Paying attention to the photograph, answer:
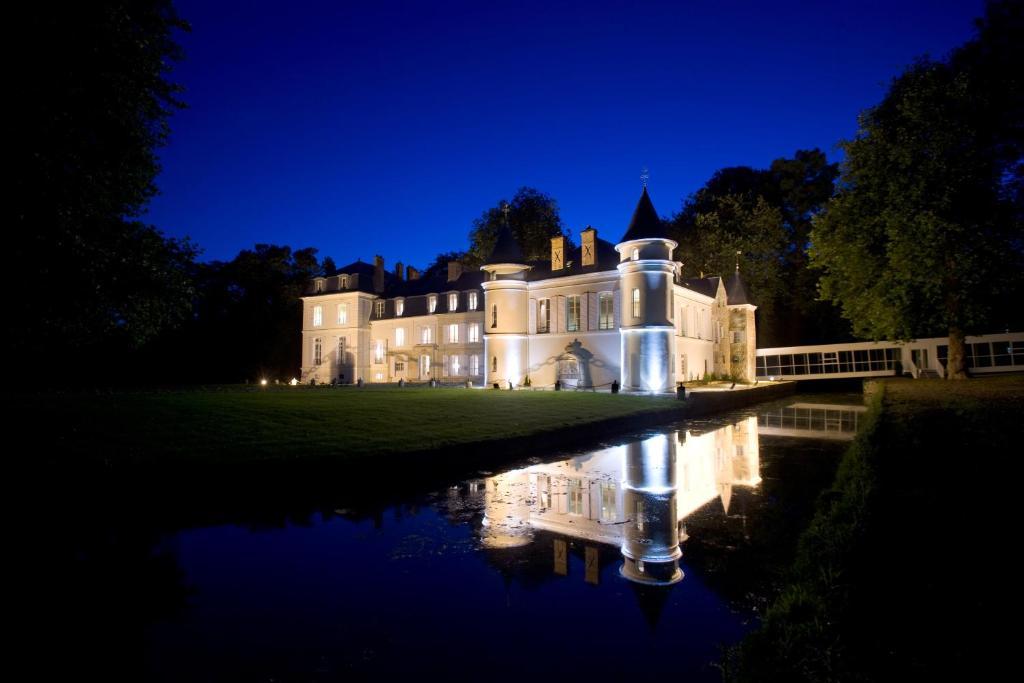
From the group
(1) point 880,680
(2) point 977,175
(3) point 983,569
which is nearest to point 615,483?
(3) point 983,569

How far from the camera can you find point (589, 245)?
37219mm

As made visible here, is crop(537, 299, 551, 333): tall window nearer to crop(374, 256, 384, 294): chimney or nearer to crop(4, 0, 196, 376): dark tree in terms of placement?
crop(374, 256, 384, 294): chimney

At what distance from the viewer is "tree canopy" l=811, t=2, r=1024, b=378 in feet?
74.0

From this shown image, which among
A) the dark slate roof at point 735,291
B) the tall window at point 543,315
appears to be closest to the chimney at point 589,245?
the tall window at point 543,315

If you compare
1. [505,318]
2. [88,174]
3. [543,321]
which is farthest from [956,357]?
[88,174]

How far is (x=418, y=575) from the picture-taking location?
605 cm

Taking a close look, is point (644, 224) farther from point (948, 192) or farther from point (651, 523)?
point (651, 523)

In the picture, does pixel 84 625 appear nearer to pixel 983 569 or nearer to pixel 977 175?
pixel 983 569

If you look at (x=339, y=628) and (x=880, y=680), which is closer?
(x=880, y=680)

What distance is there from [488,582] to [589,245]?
33.0m

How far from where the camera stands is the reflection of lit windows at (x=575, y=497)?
328 inches

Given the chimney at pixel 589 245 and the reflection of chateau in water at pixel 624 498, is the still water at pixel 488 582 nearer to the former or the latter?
the reflection of chateau in water at pixel 624 498

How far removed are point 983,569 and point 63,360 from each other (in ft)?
156

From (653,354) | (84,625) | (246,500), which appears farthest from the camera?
(653,354)
